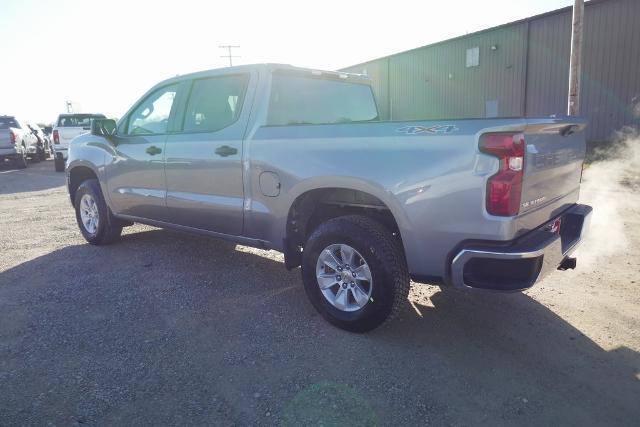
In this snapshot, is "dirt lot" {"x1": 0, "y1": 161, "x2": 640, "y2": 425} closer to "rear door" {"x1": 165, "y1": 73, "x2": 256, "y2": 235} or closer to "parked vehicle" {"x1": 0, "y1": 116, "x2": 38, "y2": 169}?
"rear door" {"x1": 165, "y1": 73, "x2": 256, "y2": 235}

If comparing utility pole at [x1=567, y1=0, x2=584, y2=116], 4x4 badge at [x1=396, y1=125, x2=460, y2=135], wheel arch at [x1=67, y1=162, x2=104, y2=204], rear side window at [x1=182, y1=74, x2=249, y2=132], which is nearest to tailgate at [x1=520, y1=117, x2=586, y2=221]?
4x4 badge at [x1=396, y1=125, x2=460, y2=135]

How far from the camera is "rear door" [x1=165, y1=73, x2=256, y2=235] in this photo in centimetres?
400

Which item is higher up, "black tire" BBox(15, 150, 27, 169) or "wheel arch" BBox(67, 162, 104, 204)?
"wheel arch" BBox(67, 162, 104, 204)

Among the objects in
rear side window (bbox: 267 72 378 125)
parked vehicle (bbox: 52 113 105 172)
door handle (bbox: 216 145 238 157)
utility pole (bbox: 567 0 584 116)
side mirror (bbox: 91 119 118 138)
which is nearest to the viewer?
door handle (bbox: 216 145 238 157)

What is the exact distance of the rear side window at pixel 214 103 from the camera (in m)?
4.12

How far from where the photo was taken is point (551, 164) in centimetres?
308

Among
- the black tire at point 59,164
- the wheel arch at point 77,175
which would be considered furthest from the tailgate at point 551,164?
the black tire at point 59,164

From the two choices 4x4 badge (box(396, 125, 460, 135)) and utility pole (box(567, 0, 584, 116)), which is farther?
utility pole (box(567, 0, 584, 116))

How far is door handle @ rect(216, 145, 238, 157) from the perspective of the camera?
12.9 feet

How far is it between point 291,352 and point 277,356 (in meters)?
0.10

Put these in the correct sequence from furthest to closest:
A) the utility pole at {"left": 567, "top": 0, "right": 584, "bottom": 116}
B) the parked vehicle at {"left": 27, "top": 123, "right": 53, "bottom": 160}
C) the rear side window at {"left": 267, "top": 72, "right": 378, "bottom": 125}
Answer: the parked vehicle at {"left": 27, "top": 123, "right": 53, "bottom": 160}, the utility pole at {"left": 567, "top": 0, "right": 584, "bottom": 116}, the rear side window at {"left": 267, "top": 72, "right": 378, "bottom": 125}

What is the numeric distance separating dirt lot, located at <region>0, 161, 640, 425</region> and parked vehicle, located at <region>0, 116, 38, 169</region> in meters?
14.3

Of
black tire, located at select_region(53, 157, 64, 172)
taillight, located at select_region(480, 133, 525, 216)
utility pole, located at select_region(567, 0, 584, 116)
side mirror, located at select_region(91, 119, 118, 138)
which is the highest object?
utility pole, located at select_region(567, 0, 584, 116)

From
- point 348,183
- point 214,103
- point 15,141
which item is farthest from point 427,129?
point 15,141
